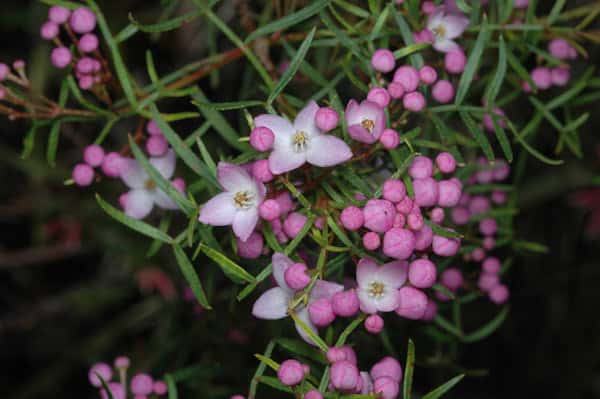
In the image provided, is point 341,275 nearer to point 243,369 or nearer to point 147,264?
point 243,369

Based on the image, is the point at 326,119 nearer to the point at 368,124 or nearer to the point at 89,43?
the point at 368,124

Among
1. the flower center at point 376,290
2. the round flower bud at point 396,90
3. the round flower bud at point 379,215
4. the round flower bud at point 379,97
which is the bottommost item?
the flower center at point 376,290

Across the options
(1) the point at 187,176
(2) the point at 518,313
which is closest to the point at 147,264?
(1) the point at 187,176

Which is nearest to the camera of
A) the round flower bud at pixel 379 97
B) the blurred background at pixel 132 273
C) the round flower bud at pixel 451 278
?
the round flower bud at pixel 379 97

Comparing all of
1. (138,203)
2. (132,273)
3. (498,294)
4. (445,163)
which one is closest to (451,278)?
(498,294)

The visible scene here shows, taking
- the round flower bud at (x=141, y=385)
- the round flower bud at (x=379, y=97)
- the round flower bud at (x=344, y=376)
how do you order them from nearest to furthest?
1. the round flower bud at (x=344, y=376)
2. the round flower bud at (x=379, y=97)
3. the round flower bud at (x=141, y=385)

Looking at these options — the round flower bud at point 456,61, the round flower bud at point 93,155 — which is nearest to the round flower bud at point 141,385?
the round flower bud at point 93,155

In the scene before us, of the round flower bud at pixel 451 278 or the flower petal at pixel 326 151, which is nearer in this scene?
the flower petal at pixel 326 151

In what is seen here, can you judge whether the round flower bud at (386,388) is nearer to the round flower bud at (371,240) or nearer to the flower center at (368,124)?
the round flower bud at (371,240)
